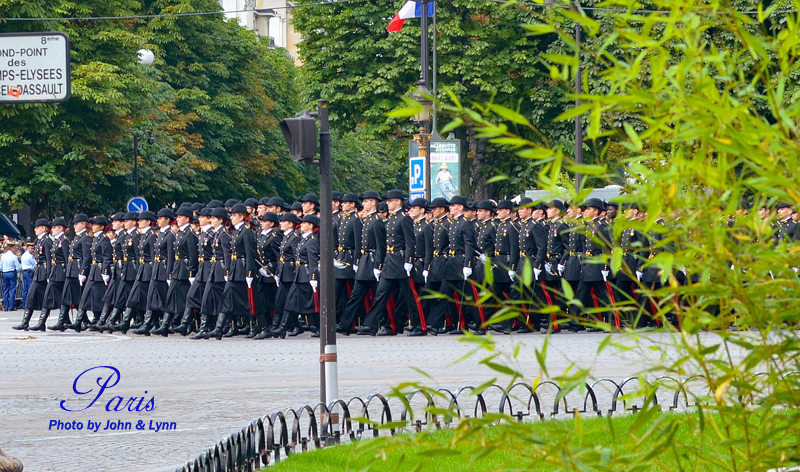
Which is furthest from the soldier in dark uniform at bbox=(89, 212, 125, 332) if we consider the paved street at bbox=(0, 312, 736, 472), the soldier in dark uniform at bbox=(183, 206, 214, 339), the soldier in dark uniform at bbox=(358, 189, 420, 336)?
the soldier in dark uniform at bbox=(358, 189, 420, 336)

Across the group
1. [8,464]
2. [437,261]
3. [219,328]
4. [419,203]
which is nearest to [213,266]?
[219,328]

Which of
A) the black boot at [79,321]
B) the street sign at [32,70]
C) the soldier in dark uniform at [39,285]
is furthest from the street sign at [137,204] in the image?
the street sign at [32,70]

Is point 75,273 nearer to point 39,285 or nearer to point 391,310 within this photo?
point 39,285

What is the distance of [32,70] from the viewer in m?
7.91

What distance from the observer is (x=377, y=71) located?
48031 mm

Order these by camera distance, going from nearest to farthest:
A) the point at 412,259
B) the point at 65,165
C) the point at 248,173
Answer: the point at 412,259
the point at 65,165
the point at 248,173

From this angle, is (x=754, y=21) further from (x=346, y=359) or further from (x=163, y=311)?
(x=163, y=311)

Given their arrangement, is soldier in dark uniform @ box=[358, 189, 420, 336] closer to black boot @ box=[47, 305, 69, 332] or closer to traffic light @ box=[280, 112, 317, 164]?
black boot @ box=[47, 305, 69, 332]

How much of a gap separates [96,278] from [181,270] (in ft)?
7.07

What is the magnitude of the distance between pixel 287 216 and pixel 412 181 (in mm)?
7421

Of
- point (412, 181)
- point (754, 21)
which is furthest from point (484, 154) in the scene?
point (754, 21)

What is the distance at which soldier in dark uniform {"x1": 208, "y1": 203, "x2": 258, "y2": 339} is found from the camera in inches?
839

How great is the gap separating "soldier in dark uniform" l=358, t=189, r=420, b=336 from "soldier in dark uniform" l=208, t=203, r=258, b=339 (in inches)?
72.5

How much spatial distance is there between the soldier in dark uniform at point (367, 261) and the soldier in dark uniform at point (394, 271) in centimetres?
11
